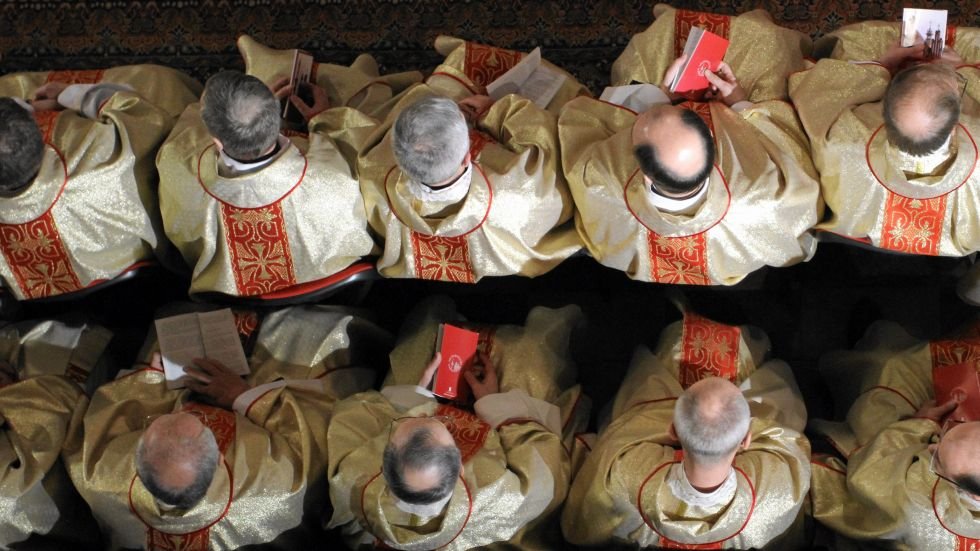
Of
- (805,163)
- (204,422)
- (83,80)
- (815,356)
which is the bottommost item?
(815,356)

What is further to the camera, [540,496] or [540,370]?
Answer: [540,370]

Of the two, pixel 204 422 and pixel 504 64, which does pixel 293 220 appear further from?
pixel 504 64

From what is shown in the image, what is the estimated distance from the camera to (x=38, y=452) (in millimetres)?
3080

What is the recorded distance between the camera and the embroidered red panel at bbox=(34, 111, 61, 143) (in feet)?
10.2

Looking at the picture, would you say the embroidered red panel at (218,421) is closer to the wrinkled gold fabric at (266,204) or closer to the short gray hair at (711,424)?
the wrinkled gold fabric at (266,204)

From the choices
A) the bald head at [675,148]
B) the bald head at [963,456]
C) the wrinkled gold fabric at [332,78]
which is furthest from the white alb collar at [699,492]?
the wrinkled gold fabric at [332,78]

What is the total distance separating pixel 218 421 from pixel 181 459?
34 cm

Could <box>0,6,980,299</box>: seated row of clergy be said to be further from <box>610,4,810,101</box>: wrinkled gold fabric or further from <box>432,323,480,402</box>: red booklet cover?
<box>432,323,480,402</box>: red booklet cover

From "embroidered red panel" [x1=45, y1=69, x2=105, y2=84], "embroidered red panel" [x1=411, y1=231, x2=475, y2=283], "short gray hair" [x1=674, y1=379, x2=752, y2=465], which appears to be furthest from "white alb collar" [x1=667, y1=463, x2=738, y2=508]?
"embroidered red panel" [x1=45, y1=69, x2=105, y2=84]

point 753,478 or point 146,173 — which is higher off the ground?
point 146,173

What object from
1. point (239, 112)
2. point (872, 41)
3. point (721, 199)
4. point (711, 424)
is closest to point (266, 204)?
point (239, 112)

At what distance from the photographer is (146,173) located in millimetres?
3197

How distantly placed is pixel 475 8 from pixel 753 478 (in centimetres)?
220

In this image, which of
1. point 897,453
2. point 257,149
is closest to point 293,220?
point 257,149
